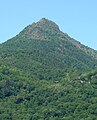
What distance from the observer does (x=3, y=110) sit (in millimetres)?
198125

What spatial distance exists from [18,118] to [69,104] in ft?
72.1

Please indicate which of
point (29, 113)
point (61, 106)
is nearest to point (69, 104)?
point (61, 106)

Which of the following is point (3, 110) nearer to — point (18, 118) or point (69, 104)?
point (18, 118)

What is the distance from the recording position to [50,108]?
19538 centimetres

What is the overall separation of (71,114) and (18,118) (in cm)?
2013

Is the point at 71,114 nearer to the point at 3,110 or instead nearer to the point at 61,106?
the point at 61,106

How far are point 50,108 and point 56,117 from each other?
782 cm

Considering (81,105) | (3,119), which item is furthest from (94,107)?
(3,119)

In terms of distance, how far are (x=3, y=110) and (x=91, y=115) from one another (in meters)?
35.2

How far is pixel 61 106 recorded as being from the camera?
198 meters

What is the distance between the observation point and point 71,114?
629 feet

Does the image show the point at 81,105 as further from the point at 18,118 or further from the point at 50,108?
the point at 18,118

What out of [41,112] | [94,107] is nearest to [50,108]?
[41,112]

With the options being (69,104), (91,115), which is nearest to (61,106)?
(69,104)
